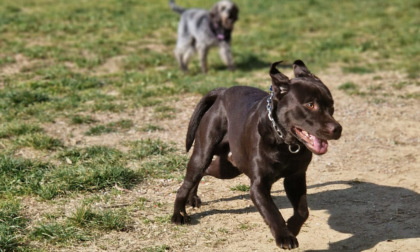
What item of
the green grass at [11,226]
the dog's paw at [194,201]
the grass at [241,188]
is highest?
the green grass at [11,226]

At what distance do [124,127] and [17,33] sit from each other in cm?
625

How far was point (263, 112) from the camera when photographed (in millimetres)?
4832

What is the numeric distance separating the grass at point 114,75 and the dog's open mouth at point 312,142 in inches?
61.1

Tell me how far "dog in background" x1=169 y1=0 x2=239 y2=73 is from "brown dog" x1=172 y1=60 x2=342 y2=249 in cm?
649

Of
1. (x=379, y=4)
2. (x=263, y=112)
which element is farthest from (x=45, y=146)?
(x=379, y=4)

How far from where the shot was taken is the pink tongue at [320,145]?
14.4ft

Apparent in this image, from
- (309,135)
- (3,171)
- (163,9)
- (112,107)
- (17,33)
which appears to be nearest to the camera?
(309,135)

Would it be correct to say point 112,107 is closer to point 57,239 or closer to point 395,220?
point 57,239

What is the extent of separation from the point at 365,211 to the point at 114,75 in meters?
6.24

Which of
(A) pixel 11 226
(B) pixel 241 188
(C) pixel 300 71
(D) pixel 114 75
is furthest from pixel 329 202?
(D) pixel 114 75

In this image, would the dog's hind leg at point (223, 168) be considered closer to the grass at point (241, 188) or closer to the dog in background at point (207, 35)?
the grass at point (241, 188)

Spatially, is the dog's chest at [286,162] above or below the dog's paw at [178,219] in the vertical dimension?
above

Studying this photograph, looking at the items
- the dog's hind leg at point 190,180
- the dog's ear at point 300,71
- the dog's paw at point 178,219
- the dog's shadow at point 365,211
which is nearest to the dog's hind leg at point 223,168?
the dog's hind leg at point 190,180

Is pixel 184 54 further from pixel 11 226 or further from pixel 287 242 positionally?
pixel 287 242
